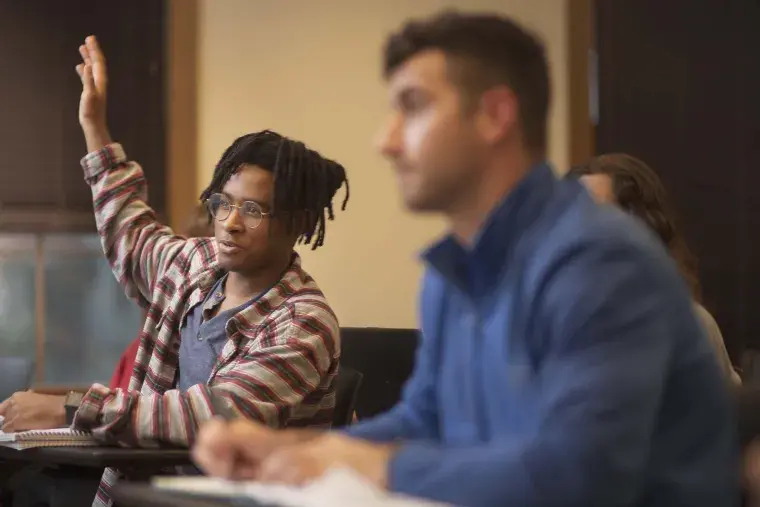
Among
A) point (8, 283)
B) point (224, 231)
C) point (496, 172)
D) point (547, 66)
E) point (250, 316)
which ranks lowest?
point (8, 283)

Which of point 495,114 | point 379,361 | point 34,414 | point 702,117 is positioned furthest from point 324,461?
point 702,117

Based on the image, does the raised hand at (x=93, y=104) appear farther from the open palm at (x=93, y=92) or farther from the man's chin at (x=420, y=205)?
the man's chin at (x=420, y=205)

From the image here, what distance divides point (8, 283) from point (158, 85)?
0.96m

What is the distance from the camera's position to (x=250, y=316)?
7.22 ft

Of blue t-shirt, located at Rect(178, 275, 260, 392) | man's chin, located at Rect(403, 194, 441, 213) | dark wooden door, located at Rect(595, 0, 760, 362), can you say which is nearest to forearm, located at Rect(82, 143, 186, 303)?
blue t-shirt, located at Rect(178, 275, 260, 392)

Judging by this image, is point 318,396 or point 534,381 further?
point 318,396

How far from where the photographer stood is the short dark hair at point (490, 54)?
4.21 ft

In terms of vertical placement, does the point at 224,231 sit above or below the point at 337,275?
above

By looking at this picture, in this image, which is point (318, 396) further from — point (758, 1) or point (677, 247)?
point (758, 1)

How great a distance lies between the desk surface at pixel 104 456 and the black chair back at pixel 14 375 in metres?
1.51

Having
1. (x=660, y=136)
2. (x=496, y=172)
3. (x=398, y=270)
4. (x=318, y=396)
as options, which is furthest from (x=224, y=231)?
(x=660, y=136)

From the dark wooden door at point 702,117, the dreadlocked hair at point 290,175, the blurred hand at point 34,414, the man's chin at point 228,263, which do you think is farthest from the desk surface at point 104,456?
the dark wooden door at point 702,117

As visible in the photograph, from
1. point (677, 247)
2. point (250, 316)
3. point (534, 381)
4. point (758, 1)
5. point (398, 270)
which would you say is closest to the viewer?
point (534, 381)

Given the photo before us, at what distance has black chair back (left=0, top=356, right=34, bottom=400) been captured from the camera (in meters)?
3.39
